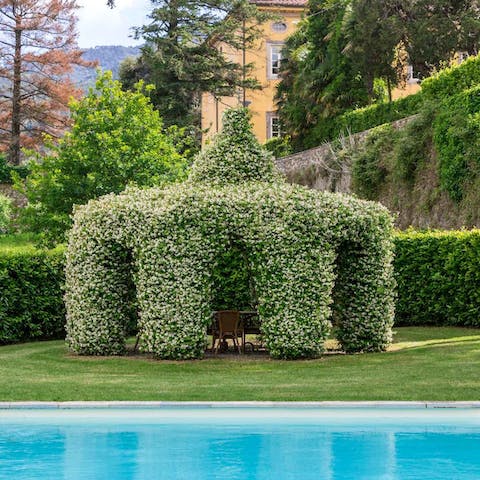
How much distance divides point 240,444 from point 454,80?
2376 centimetres

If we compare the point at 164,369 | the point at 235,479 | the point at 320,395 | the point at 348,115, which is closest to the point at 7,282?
the point at 164,369

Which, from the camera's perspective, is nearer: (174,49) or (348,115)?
(348,115)

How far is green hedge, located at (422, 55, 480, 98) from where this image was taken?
3269cm

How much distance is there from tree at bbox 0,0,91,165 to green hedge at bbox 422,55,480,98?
1237 inches

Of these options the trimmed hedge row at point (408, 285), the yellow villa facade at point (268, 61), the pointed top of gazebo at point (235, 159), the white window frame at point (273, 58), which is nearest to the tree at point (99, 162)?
the trimmed hedge row at point (408, 285)

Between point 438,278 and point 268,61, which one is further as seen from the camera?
point 268,61

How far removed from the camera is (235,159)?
21172mm

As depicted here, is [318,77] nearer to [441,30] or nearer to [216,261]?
[441,30]

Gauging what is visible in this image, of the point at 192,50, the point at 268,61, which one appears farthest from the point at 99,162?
the point at 268,61

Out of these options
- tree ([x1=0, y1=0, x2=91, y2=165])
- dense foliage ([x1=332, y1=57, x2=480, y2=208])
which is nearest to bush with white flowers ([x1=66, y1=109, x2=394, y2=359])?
dense foliage ([x1=332, y1=57, x2=480, y2=208])

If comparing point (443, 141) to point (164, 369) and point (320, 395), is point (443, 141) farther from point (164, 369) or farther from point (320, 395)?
point (320, 395)

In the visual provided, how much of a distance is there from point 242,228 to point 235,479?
8681mm

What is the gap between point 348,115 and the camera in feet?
154

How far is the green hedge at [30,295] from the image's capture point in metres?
23.5
